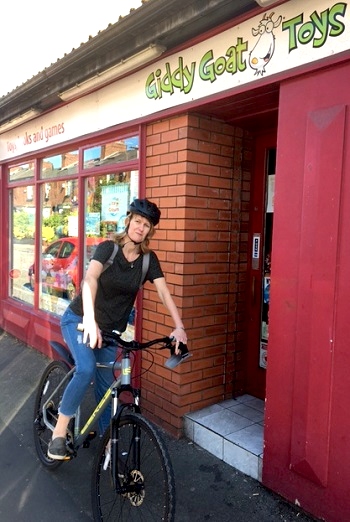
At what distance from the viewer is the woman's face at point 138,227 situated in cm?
272

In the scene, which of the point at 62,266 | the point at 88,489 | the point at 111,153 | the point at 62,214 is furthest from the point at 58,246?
the point at 88,489

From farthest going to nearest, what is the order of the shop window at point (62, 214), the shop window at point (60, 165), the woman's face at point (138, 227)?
the shop window at point (60, 165)
the shop window at point (62, 214)
the woman's face at point (138, 227)

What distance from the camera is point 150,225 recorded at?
9.00 feet

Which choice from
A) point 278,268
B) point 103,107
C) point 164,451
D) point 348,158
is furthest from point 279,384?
point 103,107

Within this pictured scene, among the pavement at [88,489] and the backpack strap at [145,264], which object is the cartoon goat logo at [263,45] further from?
the pavement at [88,489]

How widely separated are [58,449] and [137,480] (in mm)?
736

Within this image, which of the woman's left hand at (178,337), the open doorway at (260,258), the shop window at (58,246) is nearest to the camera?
the woman's left hand at (178,337)

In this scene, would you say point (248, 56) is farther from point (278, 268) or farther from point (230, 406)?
point (230, 406)

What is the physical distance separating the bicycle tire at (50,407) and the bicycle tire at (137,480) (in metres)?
0.79

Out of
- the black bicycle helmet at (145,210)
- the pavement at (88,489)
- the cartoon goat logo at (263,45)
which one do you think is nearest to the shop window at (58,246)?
the pavement at (88,489)

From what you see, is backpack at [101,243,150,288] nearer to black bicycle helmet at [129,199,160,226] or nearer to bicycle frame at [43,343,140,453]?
black bicycle helmet at [129,199,160,226]

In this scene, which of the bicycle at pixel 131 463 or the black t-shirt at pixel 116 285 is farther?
the black t-shirt at pixel 116 285

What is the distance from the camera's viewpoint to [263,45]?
9.62ft

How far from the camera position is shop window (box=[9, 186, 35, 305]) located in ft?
22.0
